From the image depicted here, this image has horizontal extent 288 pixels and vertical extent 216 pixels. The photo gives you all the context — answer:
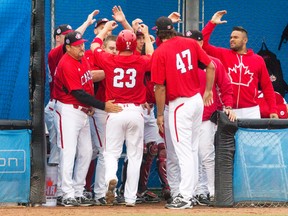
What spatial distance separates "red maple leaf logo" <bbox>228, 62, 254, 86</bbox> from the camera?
10719mm

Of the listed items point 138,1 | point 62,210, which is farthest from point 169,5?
point 62,210

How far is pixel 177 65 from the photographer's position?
31.0 feet

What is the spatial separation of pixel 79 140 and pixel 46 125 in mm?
672

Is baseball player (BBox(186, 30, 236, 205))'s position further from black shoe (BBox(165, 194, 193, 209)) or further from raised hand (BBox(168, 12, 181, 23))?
black shoe (BBox(165, 194, 193, 209))

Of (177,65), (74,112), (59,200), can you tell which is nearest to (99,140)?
(74,112)

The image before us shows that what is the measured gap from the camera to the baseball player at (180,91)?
9.45m

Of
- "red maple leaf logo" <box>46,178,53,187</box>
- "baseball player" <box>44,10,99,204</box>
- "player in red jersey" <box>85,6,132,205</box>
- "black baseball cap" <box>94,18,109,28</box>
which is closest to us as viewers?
"red maple leaf logo" <box>46,178,53,187</box>

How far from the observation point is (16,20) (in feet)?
31.7

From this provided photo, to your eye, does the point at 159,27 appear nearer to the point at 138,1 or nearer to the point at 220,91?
the point at 220,91

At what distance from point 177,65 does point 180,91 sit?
11.0 inches

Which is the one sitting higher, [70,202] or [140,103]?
[140,103]

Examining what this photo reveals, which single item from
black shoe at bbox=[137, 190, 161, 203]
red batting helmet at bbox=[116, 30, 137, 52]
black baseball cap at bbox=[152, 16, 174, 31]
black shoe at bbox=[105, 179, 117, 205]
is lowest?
black shoe at bbox=[137, 190, 161, 203]

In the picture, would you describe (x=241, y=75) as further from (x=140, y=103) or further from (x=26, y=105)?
(x=26, y=105)

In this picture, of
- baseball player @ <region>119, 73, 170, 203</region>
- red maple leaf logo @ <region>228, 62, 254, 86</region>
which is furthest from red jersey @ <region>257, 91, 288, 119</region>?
baseball player @ <region>119, 73, 170, 203</region>
